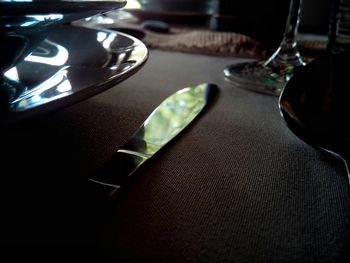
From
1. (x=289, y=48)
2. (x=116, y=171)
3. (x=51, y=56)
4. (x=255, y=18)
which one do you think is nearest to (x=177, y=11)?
(x=255, y=18)

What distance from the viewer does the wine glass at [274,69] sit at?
14.4 inches

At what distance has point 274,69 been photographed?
410 mm

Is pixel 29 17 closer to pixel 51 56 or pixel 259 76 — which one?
pixel 51 56

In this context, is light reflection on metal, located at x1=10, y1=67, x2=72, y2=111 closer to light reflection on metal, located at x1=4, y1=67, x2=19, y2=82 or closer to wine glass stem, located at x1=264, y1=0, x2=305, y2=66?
light reflection on metal, located at x1=4, y1=67, x2=19, y2=82

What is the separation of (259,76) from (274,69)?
0.10 ft

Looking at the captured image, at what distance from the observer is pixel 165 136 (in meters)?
0.23

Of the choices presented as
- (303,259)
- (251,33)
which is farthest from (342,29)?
(303,259)

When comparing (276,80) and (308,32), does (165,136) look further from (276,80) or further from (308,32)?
(308,32)

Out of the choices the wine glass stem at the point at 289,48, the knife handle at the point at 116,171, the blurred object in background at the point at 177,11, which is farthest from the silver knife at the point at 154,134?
the blurred object in background at the point at 177,11

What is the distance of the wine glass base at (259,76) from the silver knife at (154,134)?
0.05 metres

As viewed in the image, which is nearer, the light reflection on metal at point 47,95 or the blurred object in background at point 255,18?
the light reflection on metal at point 47,95

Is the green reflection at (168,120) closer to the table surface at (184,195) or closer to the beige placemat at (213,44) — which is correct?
the table surface at (184,195)

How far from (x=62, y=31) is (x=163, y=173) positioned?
0.20m

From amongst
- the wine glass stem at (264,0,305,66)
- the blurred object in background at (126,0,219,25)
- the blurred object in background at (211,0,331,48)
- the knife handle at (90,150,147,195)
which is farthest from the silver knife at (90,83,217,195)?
the blurred object in background at (126,0,219,25)
